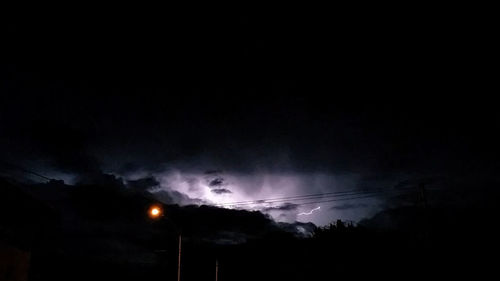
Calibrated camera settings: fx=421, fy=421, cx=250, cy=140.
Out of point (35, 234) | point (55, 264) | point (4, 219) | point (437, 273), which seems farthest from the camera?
point (55, 264)

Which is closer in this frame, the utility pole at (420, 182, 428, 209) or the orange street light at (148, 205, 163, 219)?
the orange street light at (148, 205, 163, 219)

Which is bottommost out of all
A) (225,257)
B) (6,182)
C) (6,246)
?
(6,246)

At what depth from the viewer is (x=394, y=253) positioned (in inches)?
2047

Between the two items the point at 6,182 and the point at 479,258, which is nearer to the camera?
the point at 6,182

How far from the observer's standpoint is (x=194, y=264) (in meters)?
73.8

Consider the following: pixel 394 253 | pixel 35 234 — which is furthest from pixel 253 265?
pixel 35 234

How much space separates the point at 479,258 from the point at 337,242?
2341cm

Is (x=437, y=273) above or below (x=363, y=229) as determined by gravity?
below

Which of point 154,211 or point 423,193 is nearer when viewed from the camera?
point 154,211

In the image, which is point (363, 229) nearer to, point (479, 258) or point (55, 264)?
point (479, 258)

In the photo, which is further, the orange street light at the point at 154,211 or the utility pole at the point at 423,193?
the utility pole at the point at 423,193

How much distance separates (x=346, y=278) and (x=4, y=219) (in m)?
45.1

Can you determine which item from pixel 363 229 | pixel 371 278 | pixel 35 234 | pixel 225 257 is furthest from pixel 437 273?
pixel 225 257

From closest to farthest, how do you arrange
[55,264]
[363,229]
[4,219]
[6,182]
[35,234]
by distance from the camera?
[6,182], [4,219], [35,234], [363,229], [55,264]
